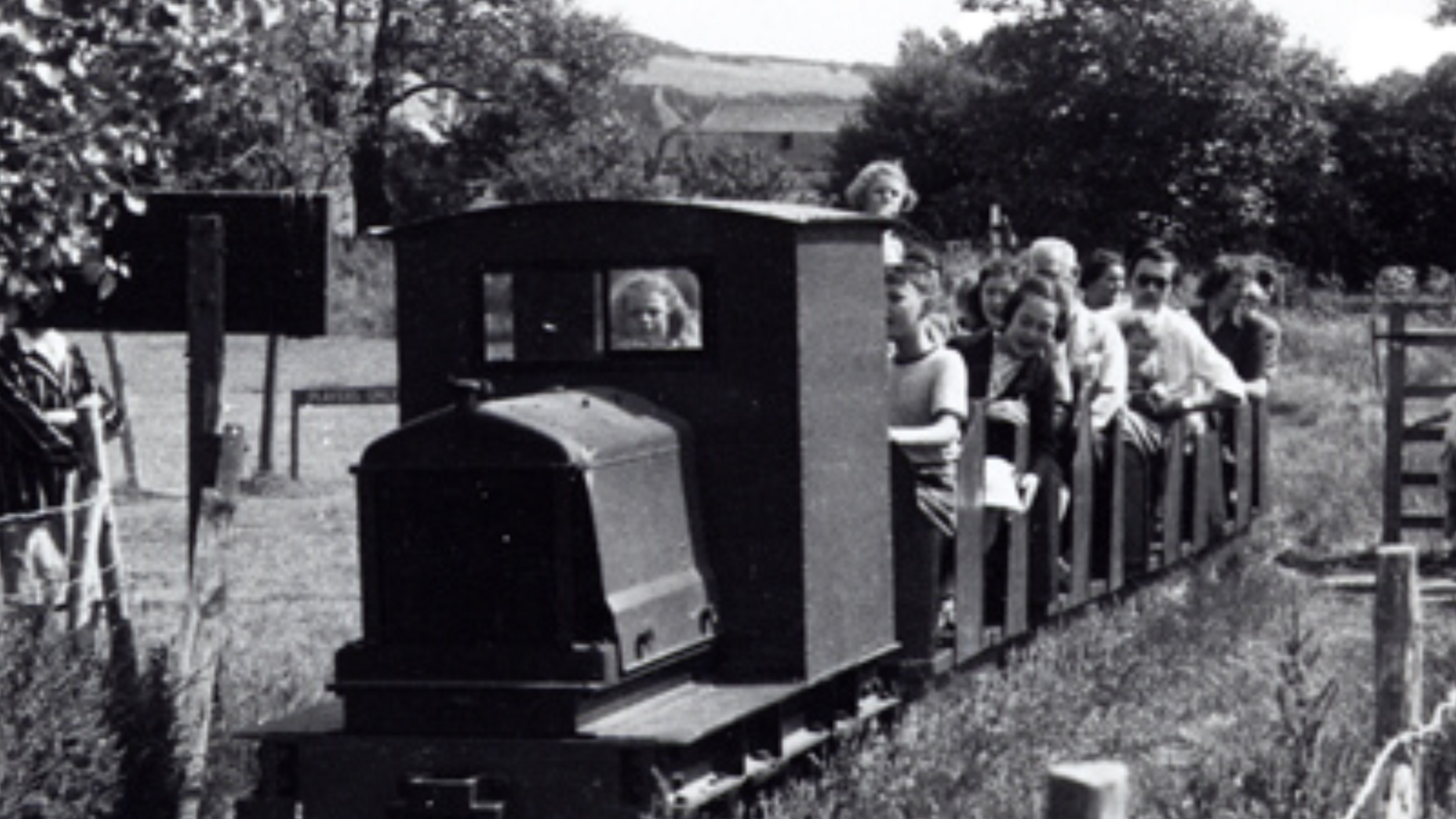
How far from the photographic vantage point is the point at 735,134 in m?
118

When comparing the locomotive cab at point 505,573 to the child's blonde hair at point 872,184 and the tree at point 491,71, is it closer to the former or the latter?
the child's blonde hair at point 872,184

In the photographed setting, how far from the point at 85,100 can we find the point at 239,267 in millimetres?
949

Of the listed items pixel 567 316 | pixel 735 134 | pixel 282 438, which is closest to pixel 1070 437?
pixel 567 316

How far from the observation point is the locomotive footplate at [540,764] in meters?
8.16

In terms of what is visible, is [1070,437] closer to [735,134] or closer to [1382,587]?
[1382,587]

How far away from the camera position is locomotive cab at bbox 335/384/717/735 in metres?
8.27

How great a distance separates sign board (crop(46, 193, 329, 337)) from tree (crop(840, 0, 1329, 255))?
54.4 meters

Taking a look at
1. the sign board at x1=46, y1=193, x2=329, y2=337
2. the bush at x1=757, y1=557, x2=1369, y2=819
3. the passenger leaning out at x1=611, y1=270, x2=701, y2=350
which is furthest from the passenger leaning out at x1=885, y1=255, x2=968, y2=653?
the sign board at x1=46, y1=193, x2=329, y2=337

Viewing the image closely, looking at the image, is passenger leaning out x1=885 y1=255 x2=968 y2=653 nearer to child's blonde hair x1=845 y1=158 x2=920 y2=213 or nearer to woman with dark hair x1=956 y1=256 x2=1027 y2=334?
A: child's blonde hair x1=845 y1=158 x2=920 y2=213

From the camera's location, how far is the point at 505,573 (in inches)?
331

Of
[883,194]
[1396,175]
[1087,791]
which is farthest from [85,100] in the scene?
[1396,175]

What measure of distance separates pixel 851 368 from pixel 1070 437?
3.25m

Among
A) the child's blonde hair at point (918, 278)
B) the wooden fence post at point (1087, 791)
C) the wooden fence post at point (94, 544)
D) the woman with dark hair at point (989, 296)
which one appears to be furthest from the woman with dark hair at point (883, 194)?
the wooden fence post at point (1087, 791)

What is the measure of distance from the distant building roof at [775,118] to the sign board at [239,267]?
11270 cm
